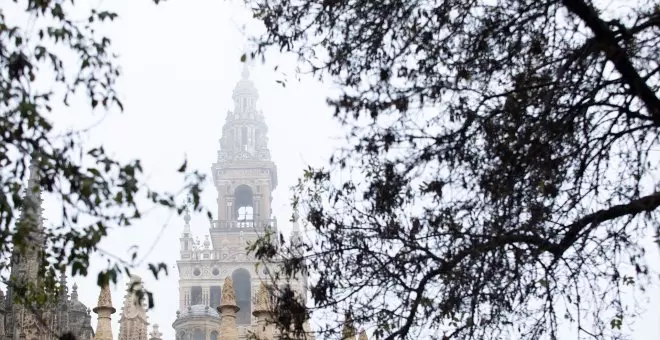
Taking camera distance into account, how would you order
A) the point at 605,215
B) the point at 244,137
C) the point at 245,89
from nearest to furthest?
the point at 605,215
the point at 244,137
the point at 245,89

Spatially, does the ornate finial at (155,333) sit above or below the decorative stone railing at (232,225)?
below

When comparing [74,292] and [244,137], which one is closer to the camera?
[74,292]

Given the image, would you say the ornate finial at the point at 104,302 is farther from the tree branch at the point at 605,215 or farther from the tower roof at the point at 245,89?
the tower roof at the point at 245,89

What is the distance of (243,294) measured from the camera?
6994 centimetres

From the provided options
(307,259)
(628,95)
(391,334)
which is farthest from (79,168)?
(628,95)

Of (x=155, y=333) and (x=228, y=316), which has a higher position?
(x=155, y=333)

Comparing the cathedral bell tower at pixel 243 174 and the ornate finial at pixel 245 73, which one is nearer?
the cathedral bell tower at pixel 243 174

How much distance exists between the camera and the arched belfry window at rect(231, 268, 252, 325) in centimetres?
6938

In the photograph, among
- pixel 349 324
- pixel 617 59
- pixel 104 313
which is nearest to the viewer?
pixel 617 59

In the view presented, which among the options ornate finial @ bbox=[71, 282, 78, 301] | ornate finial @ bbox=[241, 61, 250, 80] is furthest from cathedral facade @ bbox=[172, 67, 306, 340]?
ornate finial @ bbox=[71, 282, 78, 301]

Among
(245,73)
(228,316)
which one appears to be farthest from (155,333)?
(245,73)

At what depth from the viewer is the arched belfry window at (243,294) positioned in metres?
69.4

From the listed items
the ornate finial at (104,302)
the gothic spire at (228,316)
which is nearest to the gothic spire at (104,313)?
the ornate finial at (104,302)

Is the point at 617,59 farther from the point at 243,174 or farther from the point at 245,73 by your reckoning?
the point at 245,73
